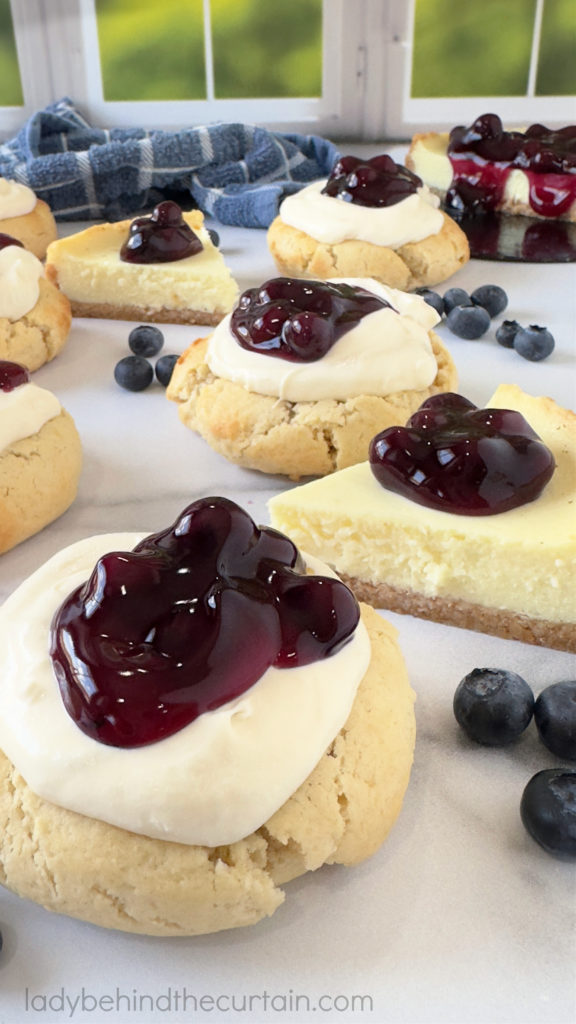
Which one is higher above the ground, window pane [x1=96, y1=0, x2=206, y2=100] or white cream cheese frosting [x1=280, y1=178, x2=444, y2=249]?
window pane [x1=96, y1=0, x2=206, y2=100]

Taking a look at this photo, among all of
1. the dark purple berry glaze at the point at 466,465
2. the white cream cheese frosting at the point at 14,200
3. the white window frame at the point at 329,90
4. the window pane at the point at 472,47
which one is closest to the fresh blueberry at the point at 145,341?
the white cream cheese frosting at the point at 14,200

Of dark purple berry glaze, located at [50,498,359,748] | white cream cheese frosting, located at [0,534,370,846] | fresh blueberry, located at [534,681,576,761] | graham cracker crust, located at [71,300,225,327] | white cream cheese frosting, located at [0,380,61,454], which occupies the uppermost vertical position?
dark purple berry glaze, located at [50,498,359,748]

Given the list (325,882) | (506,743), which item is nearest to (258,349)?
(506,743)

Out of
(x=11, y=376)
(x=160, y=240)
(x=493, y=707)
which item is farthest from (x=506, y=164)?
(x=493, y=707)

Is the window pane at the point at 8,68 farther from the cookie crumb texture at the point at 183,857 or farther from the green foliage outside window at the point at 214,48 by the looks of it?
the cookie crumb texture at the point at 183,857

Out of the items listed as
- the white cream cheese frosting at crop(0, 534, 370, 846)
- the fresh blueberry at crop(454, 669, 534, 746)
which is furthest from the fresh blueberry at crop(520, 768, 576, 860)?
the white cream cheese frosting at crop(0, 534, 370, 846)

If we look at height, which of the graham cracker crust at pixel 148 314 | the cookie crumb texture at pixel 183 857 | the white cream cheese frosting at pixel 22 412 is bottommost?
the graham cracker crust at pixel 148 314

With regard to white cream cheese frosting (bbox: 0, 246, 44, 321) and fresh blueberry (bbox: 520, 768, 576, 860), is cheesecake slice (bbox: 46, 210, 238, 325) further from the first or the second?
fresh blueberry (bbox: 520, 768, 576, 860)
